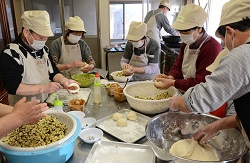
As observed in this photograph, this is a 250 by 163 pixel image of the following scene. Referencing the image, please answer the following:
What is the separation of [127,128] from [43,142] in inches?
21.8

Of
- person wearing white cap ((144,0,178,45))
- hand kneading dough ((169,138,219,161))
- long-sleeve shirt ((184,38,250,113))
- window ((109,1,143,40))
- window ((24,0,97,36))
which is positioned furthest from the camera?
window ((109,1,143,40))

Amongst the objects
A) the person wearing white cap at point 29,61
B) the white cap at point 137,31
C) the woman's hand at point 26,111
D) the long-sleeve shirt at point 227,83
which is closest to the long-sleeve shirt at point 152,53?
the white cap at point 137,31

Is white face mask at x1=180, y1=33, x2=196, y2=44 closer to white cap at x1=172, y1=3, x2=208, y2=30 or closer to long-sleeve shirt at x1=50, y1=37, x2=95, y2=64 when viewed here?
white cap at x1=172, y1=3, x2=208, y2=30

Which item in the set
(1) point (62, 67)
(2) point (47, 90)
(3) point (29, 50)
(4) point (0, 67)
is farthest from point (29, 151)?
(1) point (62, 67)

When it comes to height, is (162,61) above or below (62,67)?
below

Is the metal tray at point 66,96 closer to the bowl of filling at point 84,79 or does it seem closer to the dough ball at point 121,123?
the bowl of filling at point 84,79

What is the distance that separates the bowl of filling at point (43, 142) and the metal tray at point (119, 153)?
134mm

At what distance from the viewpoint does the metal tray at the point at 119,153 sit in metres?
1.06

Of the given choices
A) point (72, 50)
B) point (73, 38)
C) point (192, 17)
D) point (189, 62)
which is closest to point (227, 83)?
point (192, 17)

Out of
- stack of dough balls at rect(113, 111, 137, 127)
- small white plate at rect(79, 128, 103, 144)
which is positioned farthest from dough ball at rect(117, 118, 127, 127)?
small white plate at rect(79, 128, 103, 144)

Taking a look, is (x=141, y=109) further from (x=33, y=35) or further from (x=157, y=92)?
(x=33, y=35)

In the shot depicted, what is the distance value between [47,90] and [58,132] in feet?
2.23

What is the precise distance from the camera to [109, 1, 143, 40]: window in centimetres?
523

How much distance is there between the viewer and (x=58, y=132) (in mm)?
1093
